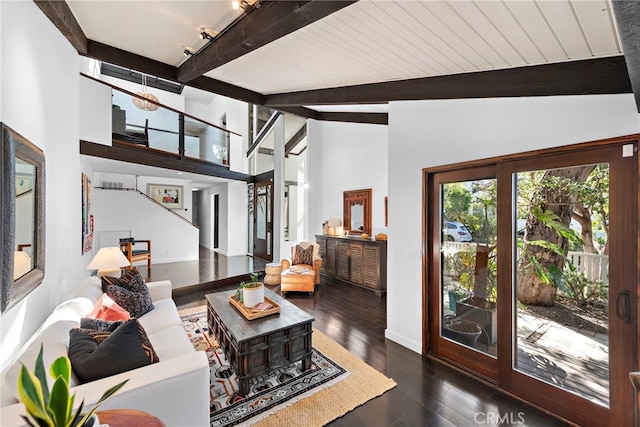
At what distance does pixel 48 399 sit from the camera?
850 millimetres

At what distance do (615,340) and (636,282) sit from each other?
434mm

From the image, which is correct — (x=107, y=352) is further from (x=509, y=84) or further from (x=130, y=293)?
(x=509, y=84)

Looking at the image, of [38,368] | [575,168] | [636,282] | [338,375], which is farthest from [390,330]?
[38,368]

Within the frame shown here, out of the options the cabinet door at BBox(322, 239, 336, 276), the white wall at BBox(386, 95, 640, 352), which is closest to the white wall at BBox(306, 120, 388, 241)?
the cabinet door at BBox(322, 239, 336, 276)

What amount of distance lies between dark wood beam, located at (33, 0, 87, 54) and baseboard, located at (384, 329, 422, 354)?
13.8 feet

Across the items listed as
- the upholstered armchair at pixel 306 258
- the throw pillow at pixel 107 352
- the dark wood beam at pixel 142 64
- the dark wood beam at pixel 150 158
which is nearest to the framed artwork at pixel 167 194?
the dark wood beam at pixel 150 158

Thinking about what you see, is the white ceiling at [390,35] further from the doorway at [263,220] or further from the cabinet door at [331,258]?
the doorway at [263,220]

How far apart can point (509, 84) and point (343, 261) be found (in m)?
4.05

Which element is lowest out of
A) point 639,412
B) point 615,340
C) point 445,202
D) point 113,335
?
point 639,412

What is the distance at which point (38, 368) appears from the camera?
2.72 ft

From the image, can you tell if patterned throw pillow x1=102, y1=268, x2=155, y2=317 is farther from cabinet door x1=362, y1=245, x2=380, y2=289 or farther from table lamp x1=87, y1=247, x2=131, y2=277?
cabinet door x1=362, y1=245, x2=380, y2=289

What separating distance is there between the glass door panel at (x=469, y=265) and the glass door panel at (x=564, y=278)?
9.3 inches

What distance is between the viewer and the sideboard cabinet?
4.79 meters

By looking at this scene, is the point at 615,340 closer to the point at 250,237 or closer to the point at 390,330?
the point at 390,330
